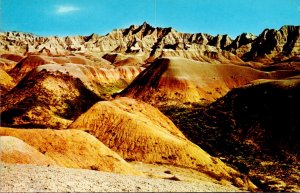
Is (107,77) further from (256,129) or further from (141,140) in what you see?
(141,140)

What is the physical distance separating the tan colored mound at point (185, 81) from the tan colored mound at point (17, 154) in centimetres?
4770

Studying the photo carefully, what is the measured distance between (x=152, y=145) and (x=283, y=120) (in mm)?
17019

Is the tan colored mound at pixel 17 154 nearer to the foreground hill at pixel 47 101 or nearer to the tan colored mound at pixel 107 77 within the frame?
the foreground hill at pixel 47 101

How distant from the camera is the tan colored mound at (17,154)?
22464 mm

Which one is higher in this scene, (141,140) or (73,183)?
(73,183)

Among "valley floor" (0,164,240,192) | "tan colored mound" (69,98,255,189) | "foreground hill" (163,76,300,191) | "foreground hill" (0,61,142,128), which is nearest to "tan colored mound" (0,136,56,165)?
"valley floor" (0,164,240,192)

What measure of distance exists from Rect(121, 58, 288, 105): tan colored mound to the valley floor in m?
53.4

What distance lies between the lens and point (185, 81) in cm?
7675

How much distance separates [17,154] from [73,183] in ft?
26.4

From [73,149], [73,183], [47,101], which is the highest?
[47,101]

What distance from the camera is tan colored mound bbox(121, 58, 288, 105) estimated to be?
7381 cm

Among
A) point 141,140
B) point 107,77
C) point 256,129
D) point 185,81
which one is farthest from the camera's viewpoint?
point 107,77

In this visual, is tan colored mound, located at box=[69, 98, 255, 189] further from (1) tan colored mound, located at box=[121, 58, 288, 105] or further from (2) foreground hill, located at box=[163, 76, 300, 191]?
(1) tan colored mound, located at box=[121, 58, 288, 105]

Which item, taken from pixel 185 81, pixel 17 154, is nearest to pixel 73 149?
pixel 17 154
